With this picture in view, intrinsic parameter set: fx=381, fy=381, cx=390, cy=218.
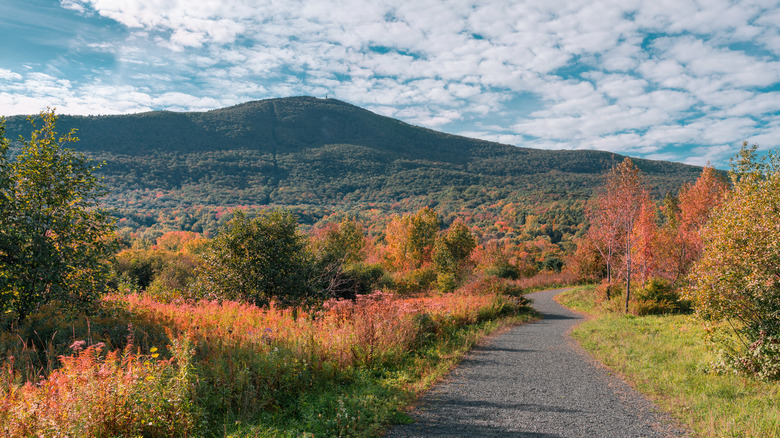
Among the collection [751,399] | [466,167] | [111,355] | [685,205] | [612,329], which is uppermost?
[466,167]

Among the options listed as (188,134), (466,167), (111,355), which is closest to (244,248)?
(111,355)

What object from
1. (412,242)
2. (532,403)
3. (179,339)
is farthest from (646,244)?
(412,242)

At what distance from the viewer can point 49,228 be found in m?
7.09

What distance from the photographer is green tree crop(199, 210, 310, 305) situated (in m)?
12.3

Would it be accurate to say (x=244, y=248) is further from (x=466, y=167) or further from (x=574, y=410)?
(x=466, y=167)

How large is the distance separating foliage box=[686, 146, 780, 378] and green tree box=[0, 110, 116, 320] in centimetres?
1195

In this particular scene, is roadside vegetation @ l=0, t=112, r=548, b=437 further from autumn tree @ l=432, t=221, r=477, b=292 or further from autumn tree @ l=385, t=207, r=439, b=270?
autumn tree @ l=385, t=207, r=439, b=270

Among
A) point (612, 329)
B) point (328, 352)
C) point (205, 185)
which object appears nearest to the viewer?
point (328, 352)

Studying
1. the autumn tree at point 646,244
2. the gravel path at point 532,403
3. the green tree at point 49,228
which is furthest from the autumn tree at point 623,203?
the green tree at point 49,228

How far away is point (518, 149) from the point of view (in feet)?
558

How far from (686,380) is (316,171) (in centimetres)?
15461

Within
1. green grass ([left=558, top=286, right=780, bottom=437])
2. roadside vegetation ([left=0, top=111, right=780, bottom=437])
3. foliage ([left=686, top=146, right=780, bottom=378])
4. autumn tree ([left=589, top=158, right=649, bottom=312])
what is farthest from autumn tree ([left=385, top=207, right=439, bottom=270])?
foliage ([left=686, top=146, right=780, bottom=378])

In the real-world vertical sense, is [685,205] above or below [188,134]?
below

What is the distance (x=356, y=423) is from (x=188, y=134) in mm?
178864
